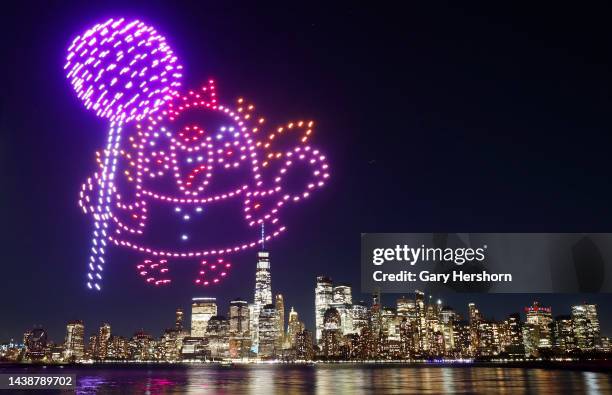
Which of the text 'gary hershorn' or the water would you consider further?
the water

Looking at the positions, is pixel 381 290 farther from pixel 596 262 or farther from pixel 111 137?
pixel 111 137

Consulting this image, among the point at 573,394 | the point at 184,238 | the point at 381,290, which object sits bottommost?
the point at 573,394

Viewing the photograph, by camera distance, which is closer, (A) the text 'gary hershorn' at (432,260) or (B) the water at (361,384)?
(A) the text 'gary hershorn' at (432,260)

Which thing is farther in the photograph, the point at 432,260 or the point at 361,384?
the point at 361,384

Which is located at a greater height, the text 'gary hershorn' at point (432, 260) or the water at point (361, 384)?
the text 'gary hershorn' at point (432, 260)

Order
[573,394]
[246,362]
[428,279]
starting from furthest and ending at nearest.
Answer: [246,362] → [573,394] → [428,279]

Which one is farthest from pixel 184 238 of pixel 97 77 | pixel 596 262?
pixel 596 262

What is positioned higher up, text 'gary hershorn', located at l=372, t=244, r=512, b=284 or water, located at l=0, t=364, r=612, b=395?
text 'gary hershorn', located at l=372, t=244, r=512, b=284

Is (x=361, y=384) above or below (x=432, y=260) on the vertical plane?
below
